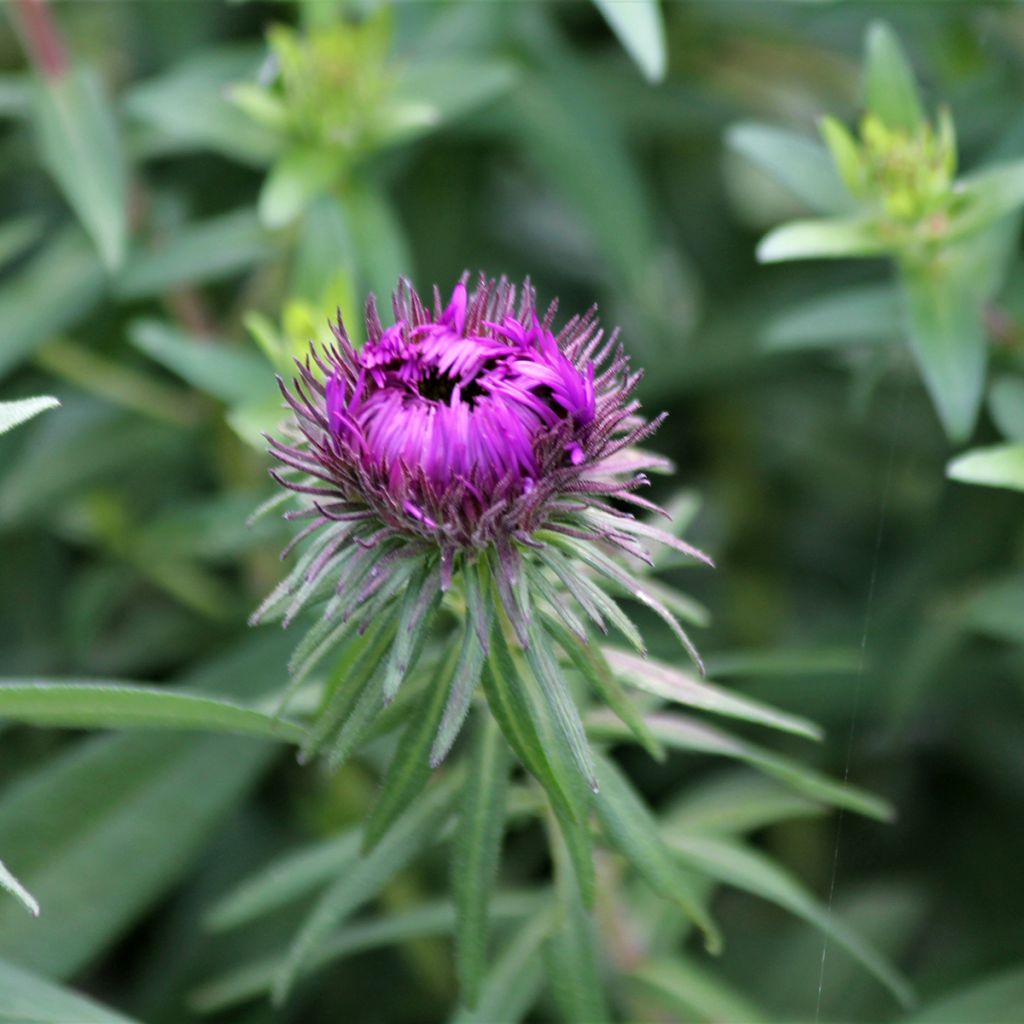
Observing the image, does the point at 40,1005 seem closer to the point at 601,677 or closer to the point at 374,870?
the point at 374,870

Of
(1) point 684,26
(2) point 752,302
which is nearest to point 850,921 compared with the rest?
(2) point 752,302

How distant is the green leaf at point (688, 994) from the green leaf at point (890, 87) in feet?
2.19

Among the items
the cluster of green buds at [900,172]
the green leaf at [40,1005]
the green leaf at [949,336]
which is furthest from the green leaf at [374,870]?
the cluster of green buds at [900,172]

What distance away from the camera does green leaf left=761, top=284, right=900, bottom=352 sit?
1.11 meters

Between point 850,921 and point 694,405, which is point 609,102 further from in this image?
point 850,921

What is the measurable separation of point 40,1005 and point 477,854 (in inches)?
9.7

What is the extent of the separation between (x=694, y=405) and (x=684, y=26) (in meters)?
0.45

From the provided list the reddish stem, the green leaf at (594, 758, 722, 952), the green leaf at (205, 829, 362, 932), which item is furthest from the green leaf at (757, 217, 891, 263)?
the reddish stem

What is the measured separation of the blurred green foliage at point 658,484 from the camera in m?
0.98

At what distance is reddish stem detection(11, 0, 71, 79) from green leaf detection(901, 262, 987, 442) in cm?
79

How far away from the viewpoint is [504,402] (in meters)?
0.66

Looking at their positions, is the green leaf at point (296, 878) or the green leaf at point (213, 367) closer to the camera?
the green leaf at point (296, 878)

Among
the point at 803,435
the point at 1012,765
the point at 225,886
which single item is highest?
the point at 225,886

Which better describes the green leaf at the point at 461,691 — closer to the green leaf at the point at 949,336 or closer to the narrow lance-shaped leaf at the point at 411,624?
the narrow lance-shaped leaf at the point at 411,624
